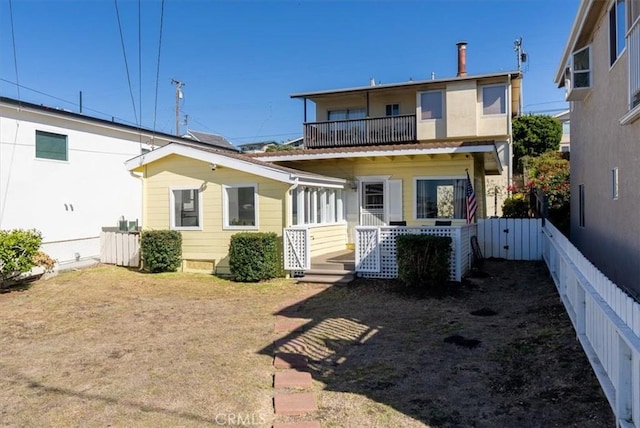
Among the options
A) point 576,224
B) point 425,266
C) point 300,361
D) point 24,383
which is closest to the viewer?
point 24,383

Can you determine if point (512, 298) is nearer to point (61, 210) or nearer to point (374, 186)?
point (374, 186)

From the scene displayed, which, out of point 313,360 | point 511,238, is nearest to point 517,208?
point 511,238

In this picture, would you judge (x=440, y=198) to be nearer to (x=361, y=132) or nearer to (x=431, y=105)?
(x=361, y=132)

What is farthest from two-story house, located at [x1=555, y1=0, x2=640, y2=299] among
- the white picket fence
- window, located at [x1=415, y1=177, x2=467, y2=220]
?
window, located at [x1=415, y1=177, x2=467, y2=220]

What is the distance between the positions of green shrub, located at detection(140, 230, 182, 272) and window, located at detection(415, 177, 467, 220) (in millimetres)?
7255

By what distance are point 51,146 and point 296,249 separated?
852 cm

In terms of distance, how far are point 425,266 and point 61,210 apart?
11.2 m

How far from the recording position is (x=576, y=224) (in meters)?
12.4

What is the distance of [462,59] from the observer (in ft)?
71.1

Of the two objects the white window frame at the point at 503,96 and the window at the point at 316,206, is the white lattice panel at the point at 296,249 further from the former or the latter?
the white window frame at the point at 503,96

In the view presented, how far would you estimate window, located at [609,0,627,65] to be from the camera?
6.94 m

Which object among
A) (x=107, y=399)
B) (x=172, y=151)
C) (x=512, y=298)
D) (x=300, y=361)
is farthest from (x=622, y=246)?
(x=172, y=151)

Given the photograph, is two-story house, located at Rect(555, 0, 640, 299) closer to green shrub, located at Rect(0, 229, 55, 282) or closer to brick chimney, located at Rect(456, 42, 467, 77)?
brick chimney, located at Rect(456, 42, 467, 77)

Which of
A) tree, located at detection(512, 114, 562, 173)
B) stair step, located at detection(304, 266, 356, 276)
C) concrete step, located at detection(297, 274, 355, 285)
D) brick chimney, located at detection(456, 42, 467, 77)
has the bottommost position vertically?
concrete step, located at detection(297, 274, 355, 285)
